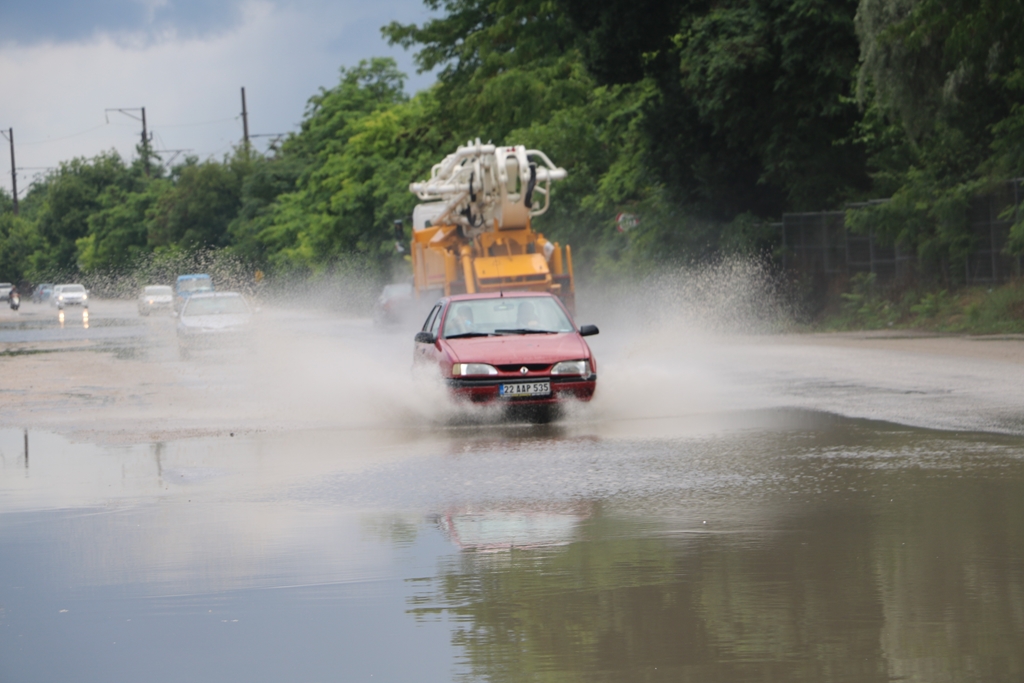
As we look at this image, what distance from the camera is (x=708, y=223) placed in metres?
37.1

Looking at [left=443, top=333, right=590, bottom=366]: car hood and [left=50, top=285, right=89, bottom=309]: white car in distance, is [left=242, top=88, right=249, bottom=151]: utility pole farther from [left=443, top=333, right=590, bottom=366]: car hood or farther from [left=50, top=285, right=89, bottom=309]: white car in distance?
[left=443, top=333, right=590, bottom=366]: car hood

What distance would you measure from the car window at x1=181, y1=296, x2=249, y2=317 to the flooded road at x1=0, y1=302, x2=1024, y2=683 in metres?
14.1

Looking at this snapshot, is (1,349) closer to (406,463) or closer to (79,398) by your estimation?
(79,398)

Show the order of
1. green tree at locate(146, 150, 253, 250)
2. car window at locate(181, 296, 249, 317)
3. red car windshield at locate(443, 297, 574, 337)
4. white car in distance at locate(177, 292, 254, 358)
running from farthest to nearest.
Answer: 1. green tree at locate(146, 150, 253, 250)
2. car window at locate(181, 296, 249, 317)
3. white car in distance at locate(177, 292, 254, 358)
4. red car windshield at locate(443, 297, 574, 337)

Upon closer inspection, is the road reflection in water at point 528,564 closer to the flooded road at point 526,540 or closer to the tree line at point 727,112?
the flooded road at point 526,540

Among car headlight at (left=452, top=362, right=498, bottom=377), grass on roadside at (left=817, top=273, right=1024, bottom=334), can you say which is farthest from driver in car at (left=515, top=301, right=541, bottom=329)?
grass on roadside at (left=817, top=273, right=1024, bottom=334)

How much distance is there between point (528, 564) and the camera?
300 inches

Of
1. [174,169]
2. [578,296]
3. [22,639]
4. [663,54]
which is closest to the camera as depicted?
[22,639]

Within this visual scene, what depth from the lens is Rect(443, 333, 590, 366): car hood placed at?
14.6 metres

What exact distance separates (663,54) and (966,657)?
31.5 m

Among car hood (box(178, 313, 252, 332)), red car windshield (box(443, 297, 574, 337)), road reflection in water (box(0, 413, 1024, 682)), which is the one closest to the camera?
road reflection in water (box(0, 413, 1024, 682))

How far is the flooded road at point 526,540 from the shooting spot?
5902mm

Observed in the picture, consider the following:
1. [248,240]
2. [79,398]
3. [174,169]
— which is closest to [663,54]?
[79,398]

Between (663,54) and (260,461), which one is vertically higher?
(663,54)
